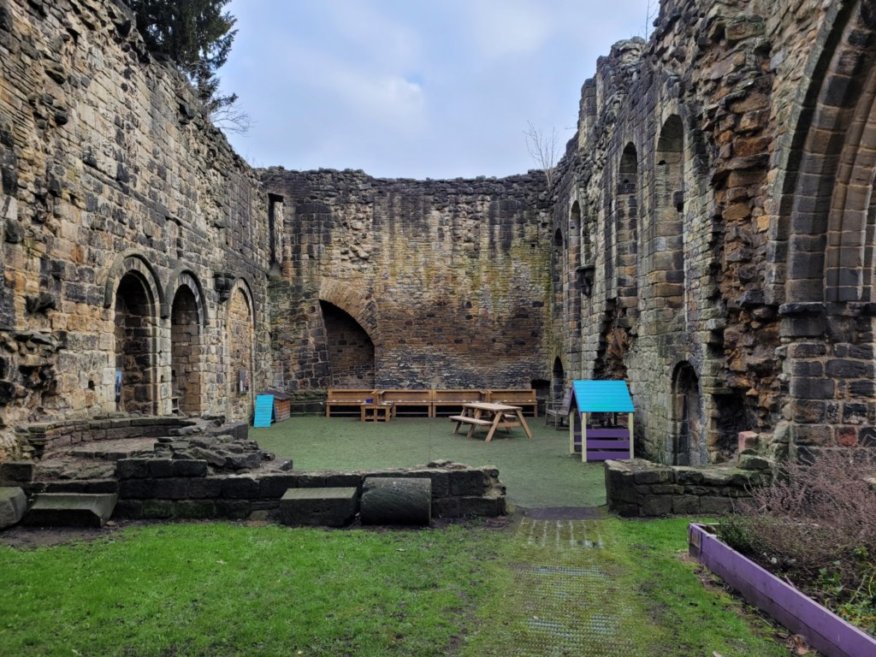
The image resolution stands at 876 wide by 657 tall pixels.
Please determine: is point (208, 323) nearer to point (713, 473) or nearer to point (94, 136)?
point (94, 136)

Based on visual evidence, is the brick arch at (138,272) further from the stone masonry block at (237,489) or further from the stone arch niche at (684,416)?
the stone arch niche at (684,416)

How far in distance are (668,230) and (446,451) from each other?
529cm

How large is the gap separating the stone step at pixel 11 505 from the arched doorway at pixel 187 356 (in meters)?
6.20

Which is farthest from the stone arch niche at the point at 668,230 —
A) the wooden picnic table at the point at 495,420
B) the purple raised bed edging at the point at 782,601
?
the purple raised bed edging at the point at 782,601

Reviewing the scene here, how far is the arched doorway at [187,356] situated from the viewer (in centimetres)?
1191

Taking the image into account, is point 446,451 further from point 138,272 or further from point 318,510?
point 138,272

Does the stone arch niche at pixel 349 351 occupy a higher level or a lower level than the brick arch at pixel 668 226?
lower

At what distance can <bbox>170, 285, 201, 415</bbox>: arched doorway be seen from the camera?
1191cm

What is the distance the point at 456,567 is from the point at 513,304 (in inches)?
529

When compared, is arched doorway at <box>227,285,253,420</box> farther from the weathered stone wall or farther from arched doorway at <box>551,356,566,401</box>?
arched doorway at <box>551,356,566,401</box>

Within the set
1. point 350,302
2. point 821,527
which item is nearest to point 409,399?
point 350,302

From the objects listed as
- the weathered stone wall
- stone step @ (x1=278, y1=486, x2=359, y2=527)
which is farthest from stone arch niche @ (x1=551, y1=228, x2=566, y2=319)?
stone step @ (x1=278, y1=486, x2=359, y2=527)

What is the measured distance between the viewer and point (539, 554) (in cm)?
500

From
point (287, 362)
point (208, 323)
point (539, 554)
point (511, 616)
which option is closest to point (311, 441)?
point (208, 323)
